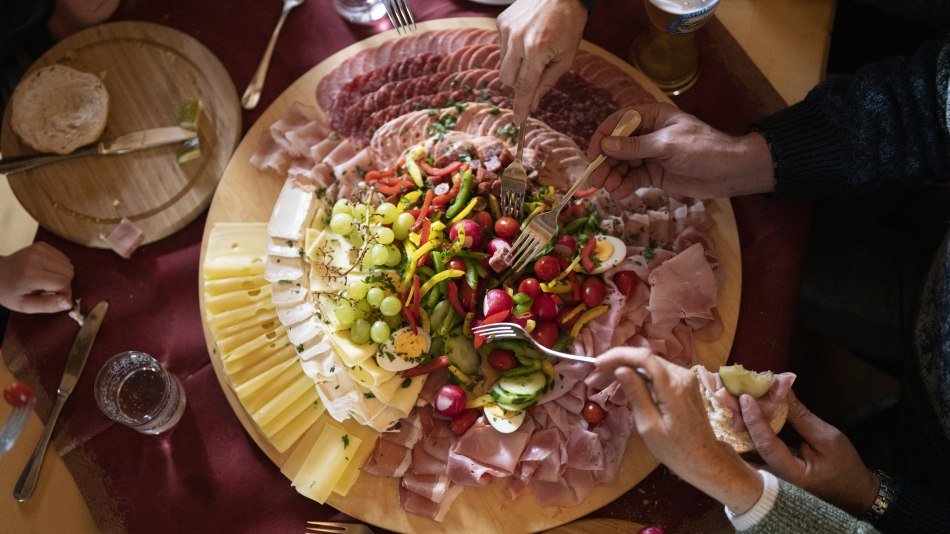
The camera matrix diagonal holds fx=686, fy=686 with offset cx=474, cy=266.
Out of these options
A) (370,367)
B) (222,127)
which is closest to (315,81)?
(222,127)

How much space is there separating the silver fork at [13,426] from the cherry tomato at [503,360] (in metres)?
1.58

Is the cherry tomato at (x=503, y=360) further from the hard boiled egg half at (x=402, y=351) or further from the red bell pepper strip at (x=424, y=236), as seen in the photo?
the red bell pepper strip at (x=424, y=236)

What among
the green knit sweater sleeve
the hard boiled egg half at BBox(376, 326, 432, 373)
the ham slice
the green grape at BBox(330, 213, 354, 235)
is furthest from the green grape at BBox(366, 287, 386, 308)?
the green knit sweater sleeve

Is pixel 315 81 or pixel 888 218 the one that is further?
pixel 315 81

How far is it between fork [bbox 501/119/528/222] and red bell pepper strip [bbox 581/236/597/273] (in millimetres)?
245

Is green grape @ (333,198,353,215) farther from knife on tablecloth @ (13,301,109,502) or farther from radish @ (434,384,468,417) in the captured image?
knife on tablecloth @ (13,301,109,502)

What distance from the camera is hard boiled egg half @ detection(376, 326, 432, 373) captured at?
2.13 meters

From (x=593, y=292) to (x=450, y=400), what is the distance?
562mm

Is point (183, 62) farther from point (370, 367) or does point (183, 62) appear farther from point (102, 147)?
point (370, 367)

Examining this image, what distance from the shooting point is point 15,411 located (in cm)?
229

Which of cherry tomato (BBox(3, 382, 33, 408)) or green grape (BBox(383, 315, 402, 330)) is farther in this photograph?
cherry tomato (BBox(3, 382, 33, 408))

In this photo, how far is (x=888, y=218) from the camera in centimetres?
240

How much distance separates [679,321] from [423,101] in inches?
46.1

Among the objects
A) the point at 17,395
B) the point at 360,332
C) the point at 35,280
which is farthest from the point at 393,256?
the point at 17,395
